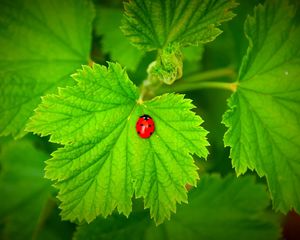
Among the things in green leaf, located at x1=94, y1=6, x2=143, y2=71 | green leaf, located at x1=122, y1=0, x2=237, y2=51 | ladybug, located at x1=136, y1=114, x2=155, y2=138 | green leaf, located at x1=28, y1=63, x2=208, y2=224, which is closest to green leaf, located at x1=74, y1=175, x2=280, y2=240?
green leaf, located at x1=28, y1=63, x2=208, y2=224

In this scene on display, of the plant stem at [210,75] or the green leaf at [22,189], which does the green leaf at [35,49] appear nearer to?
the plant stem at [210,75]

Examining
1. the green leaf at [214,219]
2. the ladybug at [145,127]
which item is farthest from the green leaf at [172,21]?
the green leaf at [214,219]

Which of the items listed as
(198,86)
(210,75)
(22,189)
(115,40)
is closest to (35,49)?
(115,40)

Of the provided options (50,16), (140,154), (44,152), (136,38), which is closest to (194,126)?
(140,154)

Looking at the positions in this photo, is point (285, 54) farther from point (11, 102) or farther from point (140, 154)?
point (11, 102)

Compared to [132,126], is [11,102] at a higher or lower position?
higher

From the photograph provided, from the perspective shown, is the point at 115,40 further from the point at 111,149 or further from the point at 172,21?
the point at 111,149
